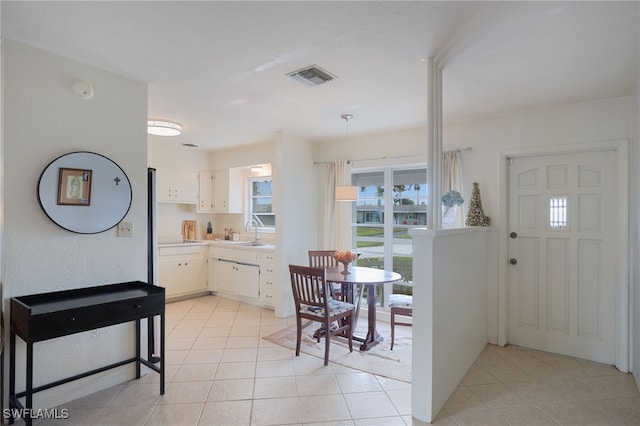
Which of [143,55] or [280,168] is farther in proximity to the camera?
[280,168]

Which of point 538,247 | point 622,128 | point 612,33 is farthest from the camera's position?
point 538,247

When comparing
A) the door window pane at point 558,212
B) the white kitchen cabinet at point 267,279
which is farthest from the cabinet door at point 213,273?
the door window pane at point 558,212

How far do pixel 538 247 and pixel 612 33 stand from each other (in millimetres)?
2118

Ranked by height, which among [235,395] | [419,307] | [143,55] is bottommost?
[235,395]

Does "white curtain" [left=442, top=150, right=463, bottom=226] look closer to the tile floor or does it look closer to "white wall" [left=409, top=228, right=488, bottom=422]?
"white wall" [left=409, top=228, right=488, bottom=422]

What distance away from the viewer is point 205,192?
5.93 meters

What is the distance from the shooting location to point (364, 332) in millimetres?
3932

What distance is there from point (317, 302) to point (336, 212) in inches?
72.4

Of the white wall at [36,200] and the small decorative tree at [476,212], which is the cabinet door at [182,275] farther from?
the small decorative tree at [476,212]

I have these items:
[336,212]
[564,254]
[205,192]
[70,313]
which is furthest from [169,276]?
[564,254]

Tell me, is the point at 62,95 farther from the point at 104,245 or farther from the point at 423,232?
the point at 423,232

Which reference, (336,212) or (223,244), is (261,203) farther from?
(336,212)

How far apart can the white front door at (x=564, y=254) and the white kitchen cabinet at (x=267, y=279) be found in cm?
293

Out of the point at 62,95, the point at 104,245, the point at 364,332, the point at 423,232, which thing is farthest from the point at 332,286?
the point at 62,95
